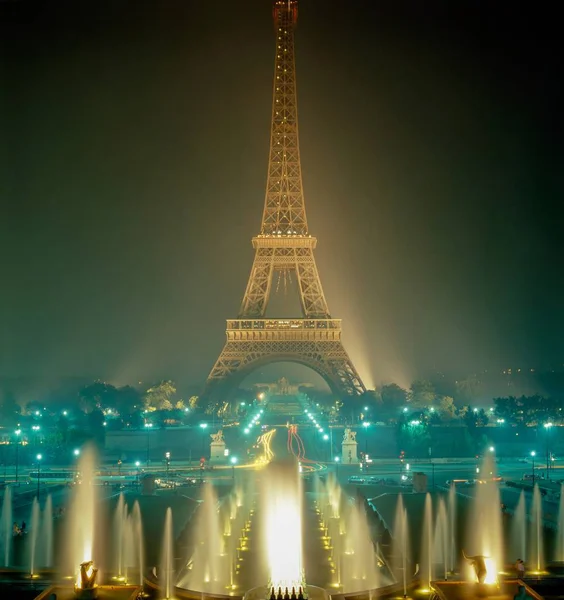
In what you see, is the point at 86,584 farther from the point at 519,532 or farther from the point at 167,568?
the point at 519,532

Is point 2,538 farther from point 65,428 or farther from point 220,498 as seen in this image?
point 65,428

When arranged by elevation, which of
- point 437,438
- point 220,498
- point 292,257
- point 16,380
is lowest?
point 220,498

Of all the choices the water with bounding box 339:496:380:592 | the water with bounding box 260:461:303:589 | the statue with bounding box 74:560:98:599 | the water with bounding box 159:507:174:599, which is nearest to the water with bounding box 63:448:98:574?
the water with bounding box 159:507:174:599

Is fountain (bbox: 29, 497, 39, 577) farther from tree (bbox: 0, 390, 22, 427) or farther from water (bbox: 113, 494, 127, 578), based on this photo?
tree (bbox: 0, 390, 22, 427)

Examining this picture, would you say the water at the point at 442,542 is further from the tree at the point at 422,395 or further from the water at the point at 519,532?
the tree at the point at 422,395

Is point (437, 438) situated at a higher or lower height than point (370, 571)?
higher

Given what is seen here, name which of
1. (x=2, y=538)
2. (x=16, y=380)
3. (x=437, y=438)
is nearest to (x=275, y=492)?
(x=2, y=538)
